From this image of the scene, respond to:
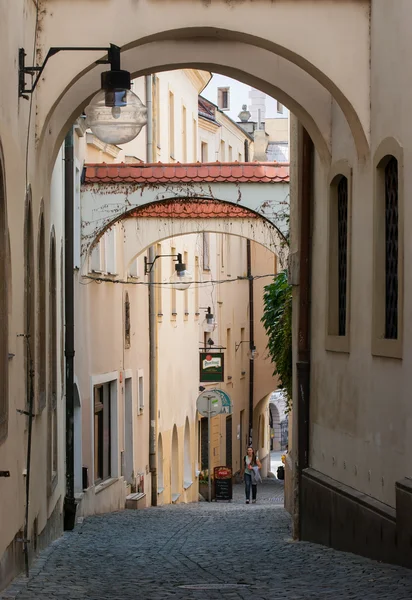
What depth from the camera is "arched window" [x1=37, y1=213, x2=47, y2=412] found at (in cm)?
1356

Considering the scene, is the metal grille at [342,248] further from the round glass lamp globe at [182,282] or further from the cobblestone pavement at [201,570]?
the round glass lamp globe at [182,282]

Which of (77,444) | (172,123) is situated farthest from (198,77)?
(77,444)

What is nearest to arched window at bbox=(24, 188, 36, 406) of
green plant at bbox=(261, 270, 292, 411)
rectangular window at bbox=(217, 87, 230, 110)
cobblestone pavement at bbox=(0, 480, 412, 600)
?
cobblestone pavement at bbox=(0, 480, 412, 600)

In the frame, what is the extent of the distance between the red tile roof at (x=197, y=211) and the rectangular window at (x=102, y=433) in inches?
136

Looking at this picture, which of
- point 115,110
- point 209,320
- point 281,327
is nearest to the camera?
point 115,110

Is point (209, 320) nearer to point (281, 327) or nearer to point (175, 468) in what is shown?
point (175, 468)

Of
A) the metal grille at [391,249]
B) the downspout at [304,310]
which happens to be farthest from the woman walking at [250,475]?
the metal grille at [391,249]

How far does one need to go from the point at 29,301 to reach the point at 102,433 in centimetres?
1360

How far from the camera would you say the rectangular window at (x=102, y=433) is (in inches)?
982

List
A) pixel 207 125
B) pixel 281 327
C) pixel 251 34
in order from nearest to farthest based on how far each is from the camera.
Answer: pixel 251 34 < pixel 281 327 < pixel 207 125

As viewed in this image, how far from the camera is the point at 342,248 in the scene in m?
14.1

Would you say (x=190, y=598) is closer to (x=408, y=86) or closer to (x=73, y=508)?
(x=408, y=86)

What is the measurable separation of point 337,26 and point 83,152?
11194 mm

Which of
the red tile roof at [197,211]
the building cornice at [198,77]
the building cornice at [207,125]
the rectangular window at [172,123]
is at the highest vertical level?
the building cornice at [198,77]
